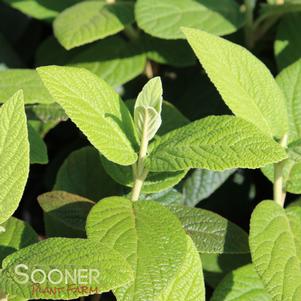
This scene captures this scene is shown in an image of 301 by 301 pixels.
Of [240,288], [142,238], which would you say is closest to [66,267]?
[142,238]

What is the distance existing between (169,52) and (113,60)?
142 mm

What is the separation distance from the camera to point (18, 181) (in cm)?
97

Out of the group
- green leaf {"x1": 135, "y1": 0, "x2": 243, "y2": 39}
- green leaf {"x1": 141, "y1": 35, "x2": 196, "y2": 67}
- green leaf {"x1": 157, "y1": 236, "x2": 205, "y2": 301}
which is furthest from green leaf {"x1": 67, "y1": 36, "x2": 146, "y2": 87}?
green leaf {"x1": 157, "y1": 236, "x2": 205, "y2": 301}

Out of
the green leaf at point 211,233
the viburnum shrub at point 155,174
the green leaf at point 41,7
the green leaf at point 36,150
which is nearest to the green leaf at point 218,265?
the viburnum shrub at point 155,174

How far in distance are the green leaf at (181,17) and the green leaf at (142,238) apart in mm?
472

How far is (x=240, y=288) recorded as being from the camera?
1167 mm

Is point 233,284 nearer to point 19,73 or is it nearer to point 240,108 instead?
point 240,108

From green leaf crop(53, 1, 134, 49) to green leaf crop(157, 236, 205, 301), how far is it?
57cm

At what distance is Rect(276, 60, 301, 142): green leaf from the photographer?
4.09 ft

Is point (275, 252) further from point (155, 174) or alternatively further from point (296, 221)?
point (155, 174)

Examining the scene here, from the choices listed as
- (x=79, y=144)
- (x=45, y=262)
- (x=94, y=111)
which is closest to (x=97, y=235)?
(x=45, y=262)

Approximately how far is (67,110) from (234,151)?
0.83 feet

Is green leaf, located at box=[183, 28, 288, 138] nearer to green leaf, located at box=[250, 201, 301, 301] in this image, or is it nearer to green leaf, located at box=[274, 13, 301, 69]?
green leaf, located at box=[250, 201, 301, 301]

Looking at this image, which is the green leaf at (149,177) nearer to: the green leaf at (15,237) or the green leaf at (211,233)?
the green leaf at (211,233)
